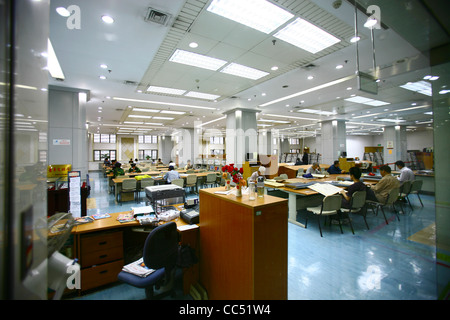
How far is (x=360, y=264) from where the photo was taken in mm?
2816

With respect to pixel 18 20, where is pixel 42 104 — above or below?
below

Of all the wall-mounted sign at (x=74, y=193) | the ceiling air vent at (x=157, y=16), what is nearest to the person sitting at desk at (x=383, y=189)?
the ceiling air vent at (x=157, y=16)

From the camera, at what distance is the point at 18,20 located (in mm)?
731

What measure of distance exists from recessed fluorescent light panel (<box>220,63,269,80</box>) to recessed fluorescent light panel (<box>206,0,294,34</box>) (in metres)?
1.64

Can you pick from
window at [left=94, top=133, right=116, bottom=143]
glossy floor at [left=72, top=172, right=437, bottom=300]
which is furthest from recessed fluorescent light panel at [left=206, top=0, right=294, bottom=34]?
window at [left=94, top=133, right=116, bottom=143]

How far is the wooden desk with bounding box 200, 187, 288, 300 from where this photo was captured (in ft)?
5.25

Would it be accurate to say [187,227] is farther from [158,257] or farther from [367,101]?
[367,101]

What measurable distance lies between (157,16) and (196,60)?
165 centimetres

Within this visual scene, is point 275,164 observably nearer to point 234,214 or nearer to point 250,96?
point 250,96

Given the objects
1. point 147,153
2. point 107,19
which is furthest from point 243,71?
point 147,153

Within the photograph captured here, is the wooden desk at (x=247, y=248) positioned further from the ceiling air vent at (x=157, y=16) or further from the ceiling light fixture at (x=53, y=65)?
the ceiling light fixture at (x=53, y=65)
